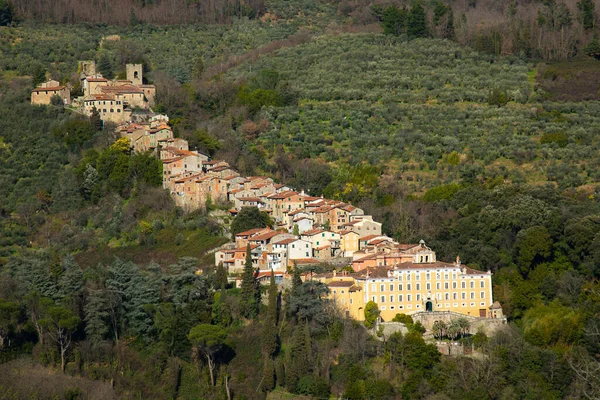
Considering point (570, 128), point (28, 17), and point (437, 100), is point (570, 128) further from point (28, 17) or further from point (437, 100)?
point (28, 17)

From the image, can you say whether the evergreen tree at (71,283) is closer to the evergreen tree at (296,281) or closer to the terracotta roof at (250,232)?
the terracotta roof at (250,232)

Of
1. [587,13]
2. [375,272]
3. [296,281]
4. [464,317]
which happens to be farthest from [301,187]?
[587,13]

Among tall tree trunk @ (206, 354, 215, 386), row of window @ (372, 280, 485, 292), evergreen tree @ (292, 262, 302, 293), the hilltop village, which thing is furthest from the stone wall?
tall tree trunk @ (206, 354, 215, 386)

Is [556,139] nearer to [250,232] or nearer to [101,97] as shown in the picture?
[250,232]

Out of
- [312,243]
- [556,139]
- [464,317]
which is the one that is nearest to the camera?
[464,317]

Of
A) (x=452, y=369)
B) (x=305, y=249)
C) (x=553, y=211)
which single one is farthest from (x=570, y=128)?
(x=452, y=369)

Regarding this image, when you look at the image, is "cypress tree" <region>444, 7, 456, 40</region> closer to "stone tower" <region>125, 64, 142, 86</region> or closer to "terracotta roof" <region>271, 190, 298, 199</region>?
"stone tower" <region>125, 64, 142, 86</region>
